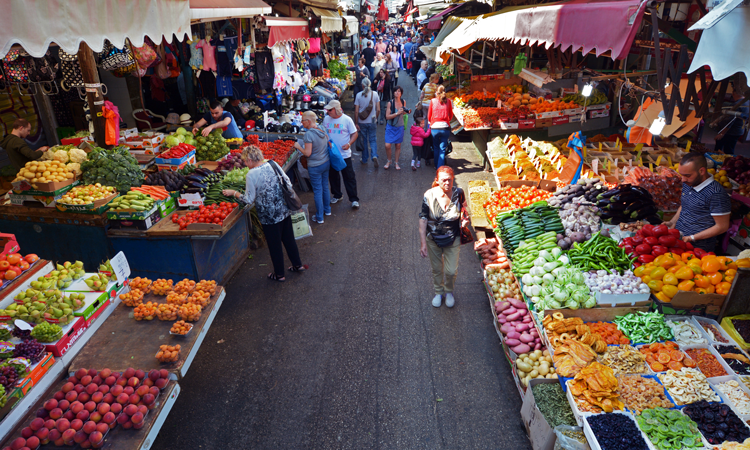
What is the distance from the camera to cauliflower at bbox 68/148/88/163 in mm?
5684

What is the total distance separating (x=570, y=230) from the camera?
532cm

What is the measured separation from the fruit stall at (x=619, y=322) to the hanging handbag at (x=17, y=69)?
7.25m

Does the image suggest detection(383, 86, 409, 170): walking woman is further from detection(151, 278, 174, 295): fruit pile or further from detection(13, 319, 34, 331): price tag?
detection(13, 319, 34, 331): price tag

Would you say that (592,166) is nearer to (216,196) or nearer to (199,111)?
(216,196)

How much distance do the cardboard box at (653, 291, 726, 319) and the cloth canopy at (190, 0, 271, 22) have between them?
6627mm

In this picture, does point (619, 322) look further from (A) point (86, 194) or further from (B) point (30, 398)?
(A) point (86, 194)

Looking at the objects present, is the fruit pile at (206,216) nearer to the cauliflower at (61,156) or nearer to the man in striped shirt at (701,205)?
the cauliflower at (61,156)

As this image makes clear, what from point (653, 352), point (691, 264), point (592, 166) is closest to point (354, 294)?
point (653, 352)

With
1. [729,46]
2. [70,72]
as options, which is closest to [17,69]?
[70,72]

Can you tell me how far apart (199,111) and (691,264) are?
9.93 m

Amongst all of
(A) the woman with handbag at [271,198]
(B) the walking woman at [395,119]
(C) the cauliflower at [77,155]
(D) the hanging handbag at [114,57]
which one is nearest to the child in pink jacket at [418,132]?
(B) the walking woman at [395,119]

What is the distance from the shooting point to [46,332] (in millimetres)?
3285

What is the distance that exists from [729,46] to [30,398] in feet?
16.7

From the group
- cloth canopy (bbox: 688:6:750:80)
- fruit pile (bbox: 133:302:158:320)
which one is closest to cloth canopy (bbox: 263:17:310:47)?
fruit pile (bbox: 133:302:158:320)
